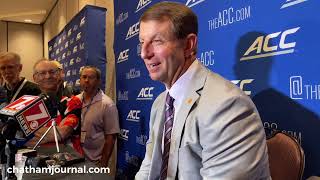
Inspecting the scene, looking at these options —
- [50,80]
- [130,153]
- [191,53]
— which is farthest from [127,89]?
[191,53]

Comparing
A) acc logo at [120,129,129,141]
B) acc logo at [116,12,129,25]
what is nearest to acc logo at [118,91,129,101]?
acc logo at [120,129,129,141]

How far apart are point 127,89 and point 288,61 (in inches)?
73.4

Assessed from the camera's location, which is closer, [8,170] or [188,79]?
[188,79]

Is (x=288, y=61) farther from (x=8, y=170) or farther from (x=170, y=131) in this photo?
(x=8, y=170)

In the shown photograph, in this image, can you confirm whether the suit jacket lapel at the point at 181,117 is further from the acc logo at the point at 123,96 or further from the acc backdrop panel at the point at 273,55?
the acc logo at the point at 123,96

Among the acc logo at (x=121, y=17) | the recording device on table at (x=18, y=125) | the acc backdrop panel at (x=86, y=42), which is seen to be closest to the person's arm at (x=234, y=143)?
the recording device on table at (x=18, y=125)

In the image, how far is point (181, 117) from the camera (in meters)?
1.00

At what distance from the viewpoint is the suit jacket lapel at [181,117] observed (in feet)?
3.24

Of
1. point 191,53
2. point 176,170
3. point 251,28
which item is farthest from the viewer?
point 251,28

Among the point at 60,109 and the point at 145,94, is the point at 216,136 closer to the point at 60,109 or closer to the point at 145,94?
the point at 60,109

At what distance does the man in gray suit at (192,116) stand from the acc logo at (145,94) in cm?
116

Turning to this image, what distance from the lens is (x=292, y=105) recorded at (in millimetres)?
1185

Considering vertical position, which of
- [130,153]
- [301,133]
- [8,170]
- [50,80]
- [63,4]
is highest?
[63,4]

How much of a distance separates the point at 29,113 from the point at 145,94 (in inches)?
48.7
